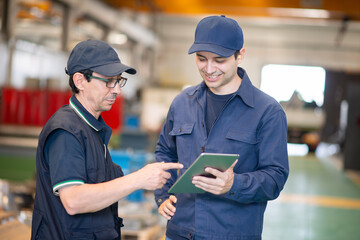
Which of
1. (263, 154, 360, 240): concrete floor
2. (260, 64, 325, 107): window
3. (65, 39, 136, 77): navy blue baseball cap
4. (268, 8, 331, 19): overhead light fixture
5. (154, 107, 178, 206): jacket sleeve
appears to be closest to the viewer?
(65, 39, 136, 77): navy blue baseball cap

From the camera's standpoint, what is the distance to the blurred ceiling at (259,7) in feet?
34.9

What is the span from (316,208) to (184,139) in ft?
20.7

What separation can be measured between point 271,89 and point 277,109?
18.4 meters

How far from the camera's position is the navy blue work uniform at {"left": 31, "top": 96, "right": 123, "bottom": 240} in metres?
1.81

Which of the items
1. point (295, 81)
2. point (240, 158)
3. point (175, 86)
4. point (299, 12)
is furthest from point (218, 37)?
point (295, 81)

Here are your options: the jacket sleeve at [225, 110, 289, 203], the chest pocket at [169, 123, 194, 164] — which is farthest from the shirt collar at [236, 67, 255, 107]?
the chest pocket at [169, 123, 194, 164]

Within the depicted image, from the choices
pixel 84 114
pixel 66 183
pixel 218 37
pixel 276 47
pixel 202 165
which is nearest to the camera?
pixel 66 183

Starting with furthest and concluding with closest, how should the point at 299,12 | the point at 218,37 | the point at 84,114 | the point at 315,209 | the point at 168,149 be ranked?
the point at 299,12, the point at 315,209, the point at 168,149, the point at 218,37, the point at 84,114

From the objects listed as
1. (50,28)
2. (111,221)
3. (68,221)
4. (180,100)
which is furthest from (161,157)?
(50,28)

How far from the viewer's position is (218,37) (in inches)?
84.3

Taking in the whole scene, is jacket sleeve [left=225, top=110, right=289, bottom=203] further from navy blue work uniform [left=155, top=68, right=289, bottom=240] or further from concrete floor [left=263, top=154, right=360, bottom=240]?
concrete floor [left=263, top=154, right=360, bottom=240]

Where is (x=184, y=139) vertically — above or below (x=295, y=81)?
above

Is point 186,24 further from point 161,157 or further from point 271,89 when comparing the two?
point 161,157

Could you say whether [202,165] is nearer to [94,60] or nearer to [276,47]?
[94,60]
